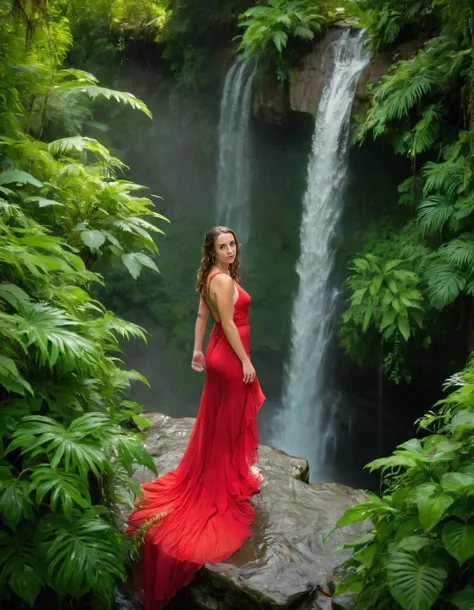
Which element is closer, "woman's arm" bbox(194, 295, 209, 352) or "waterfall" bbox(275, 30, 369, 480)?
"woman's arm" bbox(194, 295, 209, 352)

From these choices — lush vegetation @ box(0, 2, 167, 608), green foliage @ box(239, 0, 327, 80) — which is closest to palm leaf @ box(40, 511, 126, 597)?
lush vegetation @ box(0, 2, 167, 608)

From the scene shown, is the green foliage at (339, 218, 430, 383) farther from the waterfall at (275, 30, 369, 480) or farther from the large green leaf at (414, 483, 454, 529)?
the large green leaf at (414, 483, 454, 529)

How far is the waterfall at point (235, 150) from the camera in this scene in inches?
399

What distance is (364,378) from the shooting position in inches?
364

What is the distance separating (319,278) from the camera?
31.5 ft

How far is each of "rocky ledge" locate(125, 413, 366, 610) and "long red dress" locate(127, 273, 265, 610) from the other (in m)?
0.15

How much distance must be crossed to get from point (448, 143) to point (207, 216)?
233 inches

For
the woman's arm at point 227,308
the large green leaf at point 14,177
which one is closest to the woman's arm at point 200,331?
the woman's arm at point 227,308

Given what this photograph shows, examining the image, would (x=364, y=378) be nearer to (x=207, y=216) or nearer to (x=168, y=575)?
(x=207, y=216)

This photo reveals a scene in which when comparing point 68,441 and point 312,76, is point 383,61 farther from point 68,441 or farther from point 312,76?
point 68,441

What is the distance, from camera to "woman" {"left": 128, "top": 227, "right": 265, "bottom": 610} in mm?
4051

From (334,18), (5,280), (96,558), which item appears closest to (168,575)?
(96,558)

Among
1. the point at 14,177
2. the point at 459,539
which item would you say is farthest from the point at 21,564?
the point at 14,177

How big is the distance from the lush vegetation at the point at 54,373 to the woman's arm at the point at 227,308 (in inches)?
25.0
